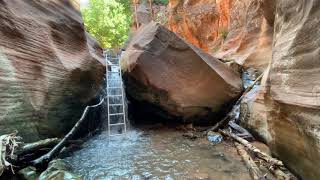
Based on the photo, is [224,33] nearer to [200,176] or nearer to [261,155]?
[261,155]

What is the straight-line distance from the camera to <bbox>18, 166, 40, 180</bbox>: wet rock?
4.36m

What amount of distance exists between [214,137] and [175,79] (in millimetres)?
2371

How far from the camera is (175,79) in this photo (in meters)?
8.61

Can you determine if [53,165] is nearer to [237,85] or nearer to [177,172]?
[177,172]

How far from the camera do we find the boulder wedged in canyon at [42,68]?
490cm

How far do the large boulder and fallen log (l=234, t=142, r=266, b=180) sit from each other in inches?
20.4

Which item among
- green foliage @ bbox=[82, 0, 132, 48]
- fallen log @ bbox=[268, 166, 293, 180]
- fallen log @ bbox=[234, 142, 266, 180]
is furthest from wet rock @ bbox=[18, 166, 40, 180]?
green foliage @ bbox=[82, 0, 132, 48]

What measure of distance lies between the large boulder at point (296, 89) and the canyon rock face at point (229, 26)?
6549mm

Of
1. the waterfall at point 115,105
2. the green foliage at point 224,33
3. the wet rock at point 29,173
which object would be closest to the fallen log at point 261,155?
the waterfall at point 115,105

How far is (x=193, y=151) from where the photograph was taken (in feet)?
21.1

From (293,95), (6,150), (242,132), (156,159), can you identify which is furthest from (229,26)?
(6,150)

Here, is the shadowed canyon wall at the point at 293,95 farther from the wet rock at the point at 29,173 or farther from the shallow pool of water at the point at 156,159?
the wet rock at the point at 29,173

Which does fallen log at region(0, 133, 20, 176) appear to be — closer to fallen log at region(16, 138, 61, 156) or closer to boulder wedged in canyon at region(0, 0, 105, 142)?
fallen log at region(16, 138, 61, 156)

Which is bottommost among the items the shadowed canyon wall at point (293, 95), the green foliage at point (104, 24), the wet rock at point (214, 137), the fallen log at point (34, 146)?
the wet rock at point (214, 137)
